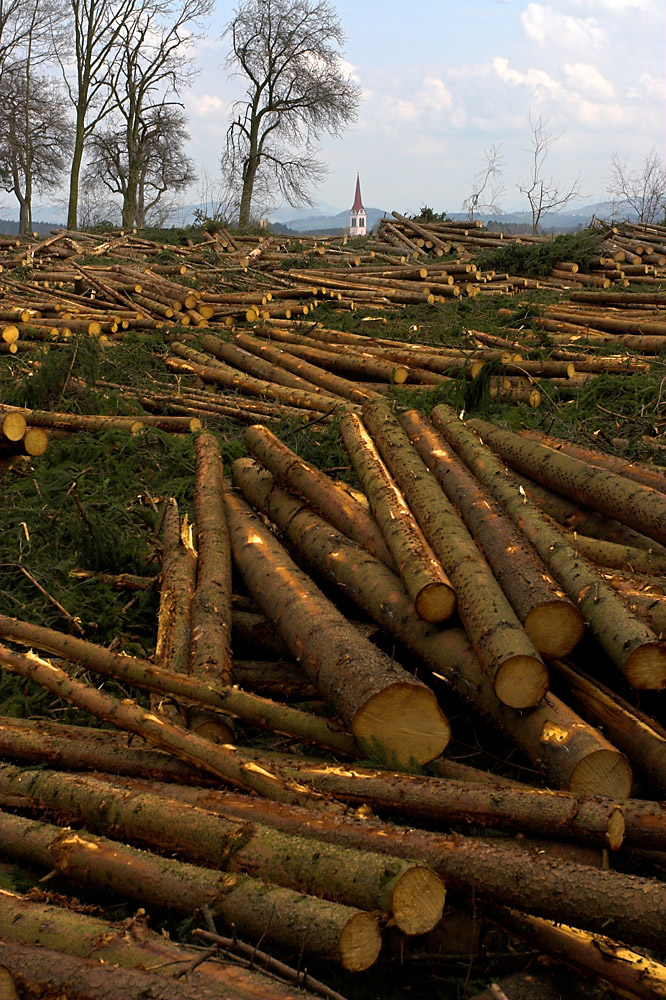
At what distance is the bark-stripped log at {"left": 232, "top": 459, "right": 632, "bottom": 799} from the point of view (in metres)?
3.04

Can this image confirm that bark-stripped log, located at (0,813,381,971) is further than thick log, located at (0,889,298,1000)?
Yes

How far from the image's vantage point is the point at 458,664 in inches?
139

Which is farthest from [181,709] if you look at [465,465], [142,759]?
[465,465]

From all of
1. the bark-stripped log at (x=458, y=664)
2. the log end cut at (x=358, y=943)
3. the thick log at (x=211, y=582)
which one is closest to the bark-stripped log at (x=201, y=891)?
the log end cut at (x=358, y=943)

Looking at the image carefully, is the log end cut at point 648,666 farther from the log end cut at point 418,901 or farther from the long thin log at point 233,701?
the log end cut at point 418,901

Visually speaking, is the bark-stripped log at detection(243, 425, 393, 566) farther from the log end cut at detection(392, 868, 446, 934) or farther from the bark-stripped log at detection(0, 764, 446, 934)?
the log end cut at detection(392, 868, 446, 934)

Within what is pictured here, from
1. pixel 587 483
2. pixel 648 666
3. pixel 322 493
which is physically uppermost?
pixel 587 483

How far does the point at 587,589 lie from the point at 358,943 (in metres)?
2.12

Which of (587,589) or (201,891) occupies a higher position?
(587,589)

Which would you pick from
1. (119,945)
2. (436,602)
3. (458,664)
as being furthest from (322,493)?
(119,945)

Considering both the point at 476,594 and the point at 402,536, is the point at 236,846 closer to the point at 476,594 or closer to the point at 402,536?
the point at 476,594

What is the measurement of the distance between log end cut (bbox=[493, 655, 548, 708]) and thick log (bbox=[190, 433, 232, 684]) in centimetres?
138

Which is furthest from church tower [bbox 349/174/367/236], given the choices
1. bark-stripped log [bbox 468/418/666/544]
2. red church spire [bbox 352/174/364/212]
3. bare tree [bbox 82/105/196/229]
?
bark-stripped log [bbox 468/418/666/544]

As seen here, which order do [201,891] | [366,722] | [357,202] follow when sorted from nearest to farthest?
1. [201,891]
2. [366,722]
3. [357,202]
